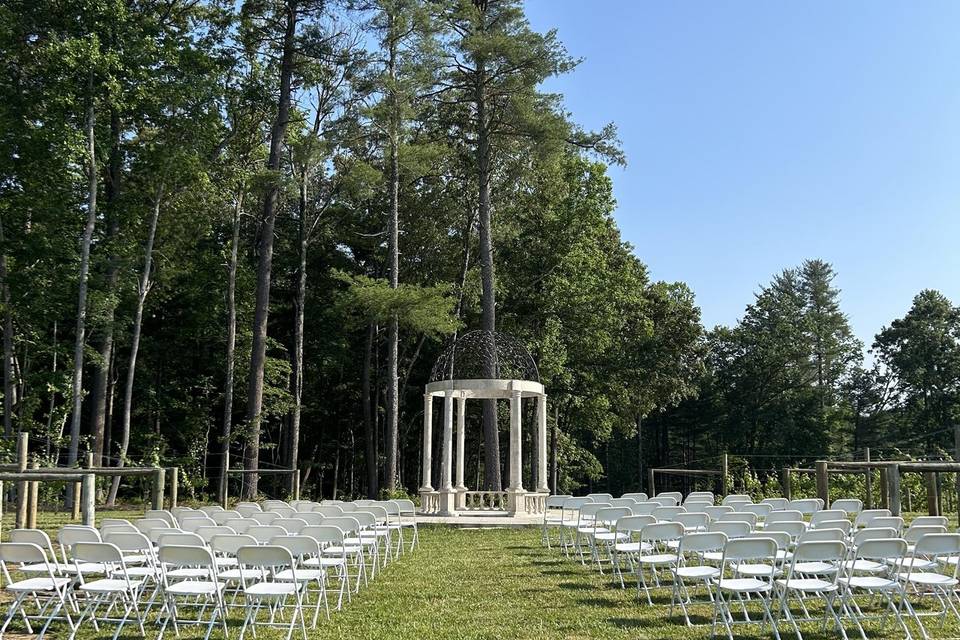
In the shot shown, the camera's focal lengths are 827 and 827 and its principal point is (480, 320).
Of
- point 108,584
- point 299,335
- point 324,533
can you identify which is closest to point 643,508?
point 324,533

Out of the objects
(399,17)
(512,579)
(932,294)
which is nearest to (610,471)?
(932,294)

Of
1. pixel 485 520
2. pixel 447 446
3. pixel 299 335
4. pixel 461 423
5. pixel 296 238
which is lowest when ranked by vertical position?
pixel 485 520

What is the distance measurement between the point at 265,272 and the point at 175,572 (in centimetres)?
1525

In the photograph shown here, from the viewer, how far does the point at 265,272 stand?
20953mm

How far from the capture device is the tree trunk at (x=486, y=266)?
21969 millimetres

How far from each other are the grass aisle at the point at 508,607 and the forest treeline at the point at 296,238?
469 inches

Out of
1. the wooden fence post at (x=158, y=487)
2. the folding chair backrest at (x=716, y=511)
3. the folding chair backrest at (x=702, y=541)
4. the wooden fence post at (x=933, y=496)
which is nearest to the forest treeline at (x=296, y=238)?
the wooden fence post at (x=158, y=487)

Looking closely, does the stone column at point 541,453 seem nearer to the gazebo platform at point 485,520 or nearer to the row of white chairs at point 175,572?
the gazebo platform at point 485,520

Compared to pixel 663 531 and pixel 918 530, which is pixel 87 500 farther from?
pixel 918 530

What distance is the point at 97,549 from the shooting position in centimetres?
561

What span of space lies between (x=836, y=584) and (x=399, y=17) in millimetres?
19552

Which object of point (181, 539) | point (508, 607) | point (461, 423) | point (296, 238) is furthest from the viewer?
point (296, 238)

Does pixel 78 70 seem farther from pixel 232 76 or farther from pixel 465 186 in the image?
pixel 465 186

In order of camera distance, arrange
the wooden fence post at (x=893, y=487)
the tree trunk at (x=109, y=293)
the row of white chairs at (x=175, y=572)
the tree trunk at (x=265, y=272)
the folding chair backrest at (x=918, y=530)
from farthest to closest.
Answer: the tree trunk at (x=265, y=272) < the tree trunk at (x=109, y=293) < the wooden fence post at (x=893, y=487) < the folding chair backrest at (x=918, y=530) < the row of white chairs at (x=175, y=572)
